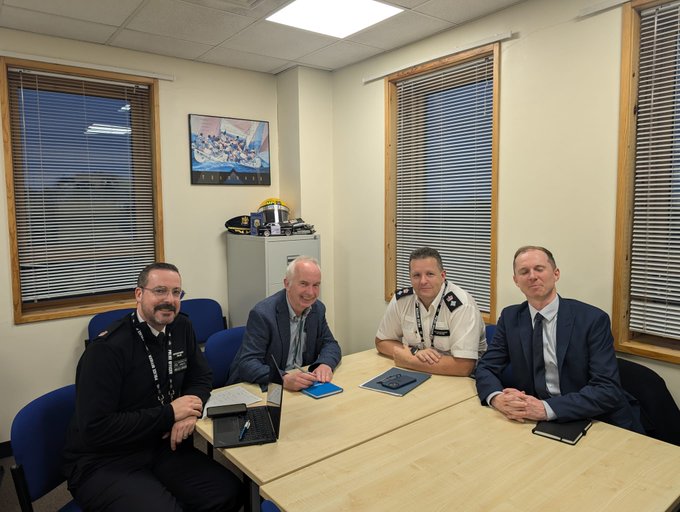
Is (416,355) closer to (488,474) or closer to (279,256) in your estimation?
(488,474)

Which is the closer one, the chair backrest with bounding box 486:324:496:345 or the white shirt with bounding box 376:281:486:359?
the white shirt with bounding box 376:281:486:359

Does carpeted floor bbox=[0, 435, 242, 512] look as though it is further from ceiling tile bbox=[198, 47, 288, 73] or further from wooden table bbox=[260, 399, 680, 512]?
ceiling tile bbox=[198, 47, 288, 73]

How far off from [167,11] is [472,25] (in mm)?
1944

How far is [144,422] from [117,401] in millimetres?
142

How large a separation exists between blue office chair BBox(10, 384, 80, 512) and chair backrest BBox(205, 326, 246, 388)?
0.81 m

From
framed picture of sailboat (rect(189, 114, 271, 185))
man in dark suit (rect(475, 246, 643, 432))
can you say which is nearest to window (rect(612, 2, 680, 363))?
man in dark suit (rect(475, 246, 643, 432))

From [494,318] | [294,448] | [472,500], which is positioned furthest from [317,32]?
[472,500]

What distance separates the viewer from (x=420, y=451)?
Result: 1.73 meters

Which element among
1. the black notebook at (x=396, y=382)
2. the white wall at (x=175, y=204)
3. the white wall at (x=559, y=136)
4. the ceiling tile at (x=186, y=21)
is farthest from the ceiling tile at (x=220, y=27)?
the black notebook at (x=396, y=382)

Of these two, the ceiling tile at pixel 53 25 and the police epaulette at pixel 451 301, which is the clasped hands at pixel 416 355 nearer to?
the police epaulette at pixel 451 301

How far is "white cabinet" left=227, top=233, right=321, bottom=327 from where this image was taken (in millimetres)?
3852

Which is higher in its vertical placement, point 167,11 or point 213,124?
point 167,11

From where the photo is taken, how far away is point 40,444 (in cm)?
186

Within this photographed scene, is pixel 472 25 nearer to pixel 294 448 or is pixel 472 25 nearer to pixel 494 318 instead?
pixel 494 318
